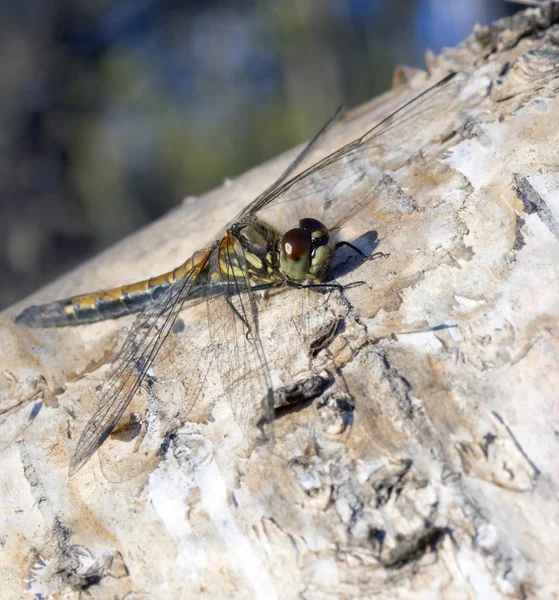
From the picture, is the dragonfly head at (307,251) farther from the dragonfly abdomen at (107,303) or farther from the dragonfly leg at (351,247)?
the dragonfly abdomen at (107,303)

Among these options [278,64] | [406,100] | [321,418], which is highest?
[278,64]

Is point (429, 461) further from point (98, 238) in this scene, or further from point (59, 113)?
point (59, 113)

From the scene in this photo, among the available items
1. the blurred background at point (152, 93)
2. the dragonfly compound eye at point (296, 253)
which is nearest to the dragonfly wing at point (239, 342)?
the dragonfly compound eye at point (296, 253)

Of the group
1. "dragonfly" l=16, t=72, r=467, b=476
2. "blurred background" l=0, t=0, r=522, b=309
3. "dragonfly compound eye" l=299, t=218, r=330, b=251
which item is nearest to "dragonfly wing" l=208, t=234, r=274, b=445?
"dragonfly" l=16, t=72, r=467, b=476

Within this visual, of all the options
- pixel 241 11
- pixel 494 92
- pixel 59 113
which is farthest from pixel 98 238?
pixel 494 92

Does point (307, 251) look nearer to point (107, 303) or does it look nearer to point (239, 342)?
point (239, 342)
